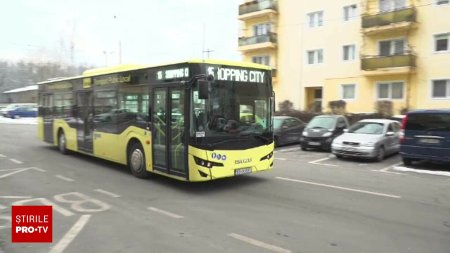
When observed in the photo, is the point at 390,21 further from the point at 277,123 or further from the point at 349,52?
the point at 277,123

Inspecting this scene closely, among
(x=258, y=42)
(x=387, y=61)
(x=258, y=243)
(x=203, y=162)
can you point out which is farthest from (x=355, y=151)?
(x=258, y=42)

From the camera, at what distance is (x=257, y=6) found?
37.2m

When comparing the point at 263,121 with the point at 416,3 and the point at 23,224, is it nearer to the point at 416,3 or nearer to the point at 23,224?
the point at 23,224

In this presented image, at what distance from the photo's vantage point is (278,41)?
36500 mm

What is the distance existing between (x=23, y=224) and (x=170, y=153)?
399cm

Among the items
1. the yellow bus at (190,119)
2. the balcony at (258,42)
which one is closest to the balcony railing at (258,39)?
the balcony at (258,42)

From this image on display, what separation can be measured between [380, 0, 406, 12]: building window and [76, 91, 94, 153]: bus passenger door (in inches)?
918

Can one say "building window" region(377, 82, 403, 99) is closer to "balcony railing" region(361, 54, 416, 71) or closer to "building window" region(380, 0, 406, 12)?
"balcony railing" region(361, 54, 416, 71)

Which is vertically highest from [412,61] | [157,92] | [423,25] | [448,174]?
[423,25]

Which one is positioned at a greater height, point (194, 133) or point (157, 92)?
point (157, 92)

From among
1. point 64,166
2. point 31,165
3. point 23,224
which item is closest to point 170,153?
point 23,224

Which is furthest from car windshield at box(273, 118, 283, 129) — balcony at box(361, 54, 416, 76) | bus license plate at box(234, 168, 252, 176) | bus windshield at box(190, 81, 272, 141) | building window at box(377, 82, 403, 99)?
building window at box(377, 82, 403, 99)

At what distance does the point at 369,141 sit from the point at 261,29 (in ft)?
83.4

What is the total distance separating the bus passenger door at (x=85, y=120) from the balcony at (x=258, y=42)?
24.6m
